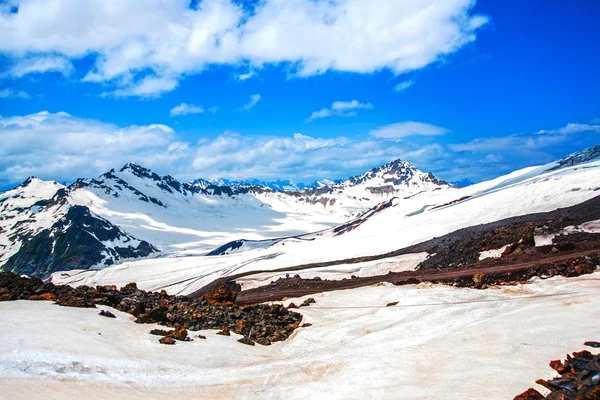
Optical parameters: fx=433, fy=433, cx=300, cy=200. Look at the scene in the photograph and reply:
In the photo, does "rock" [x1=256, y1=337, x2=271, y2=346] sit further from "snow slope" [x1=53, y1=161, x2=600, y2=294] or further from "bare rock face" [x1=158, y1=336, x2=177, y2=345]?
"snow slope" [x1=53, y1=161, x2=600, y2=294]

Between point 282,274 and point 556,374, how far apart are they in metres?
42.7

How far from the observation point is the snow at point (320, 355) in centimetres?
1041

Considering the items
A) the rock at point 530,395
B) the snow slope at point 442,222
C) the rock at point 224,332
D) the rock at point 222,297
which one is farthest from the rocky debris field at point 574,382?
the snow slope at point 442,222

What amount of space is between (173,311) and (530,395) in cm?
1513

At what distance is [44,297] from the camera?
17922mm

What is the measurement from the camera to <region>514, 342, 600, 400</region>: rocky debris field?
882 centimetres

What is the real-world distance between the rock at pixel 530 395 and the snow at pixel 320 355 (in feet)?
1.61

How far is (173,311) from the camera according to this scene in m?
19.8

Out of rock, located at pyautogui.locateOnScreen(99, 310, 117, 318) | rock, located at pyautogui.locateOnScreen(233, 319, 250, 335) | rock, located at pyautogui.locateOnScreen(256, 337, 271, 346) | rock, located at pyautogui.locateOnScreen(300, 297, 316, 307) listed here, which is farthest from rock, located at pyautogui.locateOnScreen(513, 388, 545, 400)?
rock, located at pyautogui.locateOnScreen(300, 297, 316, 307)

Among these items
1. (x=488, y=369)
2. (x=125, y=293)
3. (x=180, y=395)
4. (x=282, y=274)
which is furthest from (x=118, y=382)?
(x=282, y=274)

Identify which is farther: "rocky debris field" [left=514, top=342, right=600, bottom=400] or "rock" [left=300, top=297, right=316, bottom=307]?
"rock" [left=300, top=297, right=316, bottom=307]

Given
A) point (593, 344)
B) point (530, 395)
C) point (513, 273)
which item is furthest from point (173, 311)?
point (513, 273)

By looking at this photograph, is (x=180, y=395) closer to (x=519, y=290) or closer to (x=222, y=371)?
(x=222, y=371)

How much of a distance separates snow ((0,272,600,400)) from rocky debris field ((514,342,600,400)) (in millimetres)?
521
